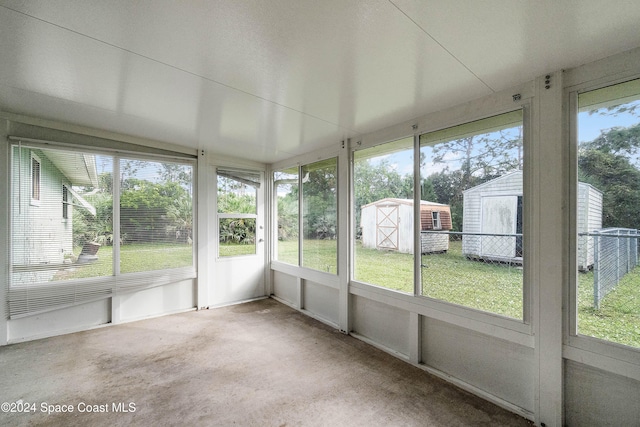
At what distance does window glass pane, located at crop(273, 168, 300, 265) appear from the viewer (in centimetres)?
438

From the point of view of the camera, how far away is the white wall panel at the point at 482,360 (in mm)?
1901

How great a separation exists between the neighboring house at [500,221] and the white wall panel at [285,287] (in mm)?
2801

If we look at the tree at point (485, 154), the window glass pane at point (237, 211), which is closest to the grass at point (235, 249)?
the window glass pane at point (237, 211)

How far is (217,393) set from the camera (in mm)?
2113

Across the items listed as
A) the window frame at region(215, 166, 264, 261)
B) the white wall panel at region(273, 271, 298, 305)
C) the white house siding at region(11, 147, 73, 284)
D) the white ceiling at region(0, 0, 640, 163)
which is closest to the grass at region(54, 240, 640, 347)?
the window frame at region(215, 166, 264, 261)

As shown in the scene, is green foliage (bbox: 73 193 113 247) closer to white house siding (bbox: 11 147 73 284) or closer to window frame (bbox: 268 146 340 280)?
white house siding (bbox: 11 147 73 284)

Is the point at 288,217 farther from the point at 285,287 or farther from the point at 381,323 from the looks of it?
the point at 381,323

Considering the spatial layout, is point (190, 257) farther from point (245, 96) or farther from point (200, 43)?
point (200, 43)

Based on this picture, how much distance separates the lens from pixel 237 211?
4527 millimetres

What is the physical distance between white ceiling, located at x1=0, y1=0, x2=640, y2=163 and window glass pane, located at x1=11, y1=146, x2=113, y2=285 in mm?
783

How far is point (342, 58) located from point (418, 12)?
0.51 metres

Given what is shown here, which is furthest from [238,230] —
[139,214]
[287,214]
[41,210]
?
[41,210]

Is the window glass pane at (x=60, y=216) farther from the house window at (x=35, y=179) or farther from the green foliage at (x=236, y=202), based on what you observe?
the green foliage at (x=236, y=202)

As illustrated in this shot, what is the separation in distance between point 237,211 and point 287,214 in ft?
2.80
